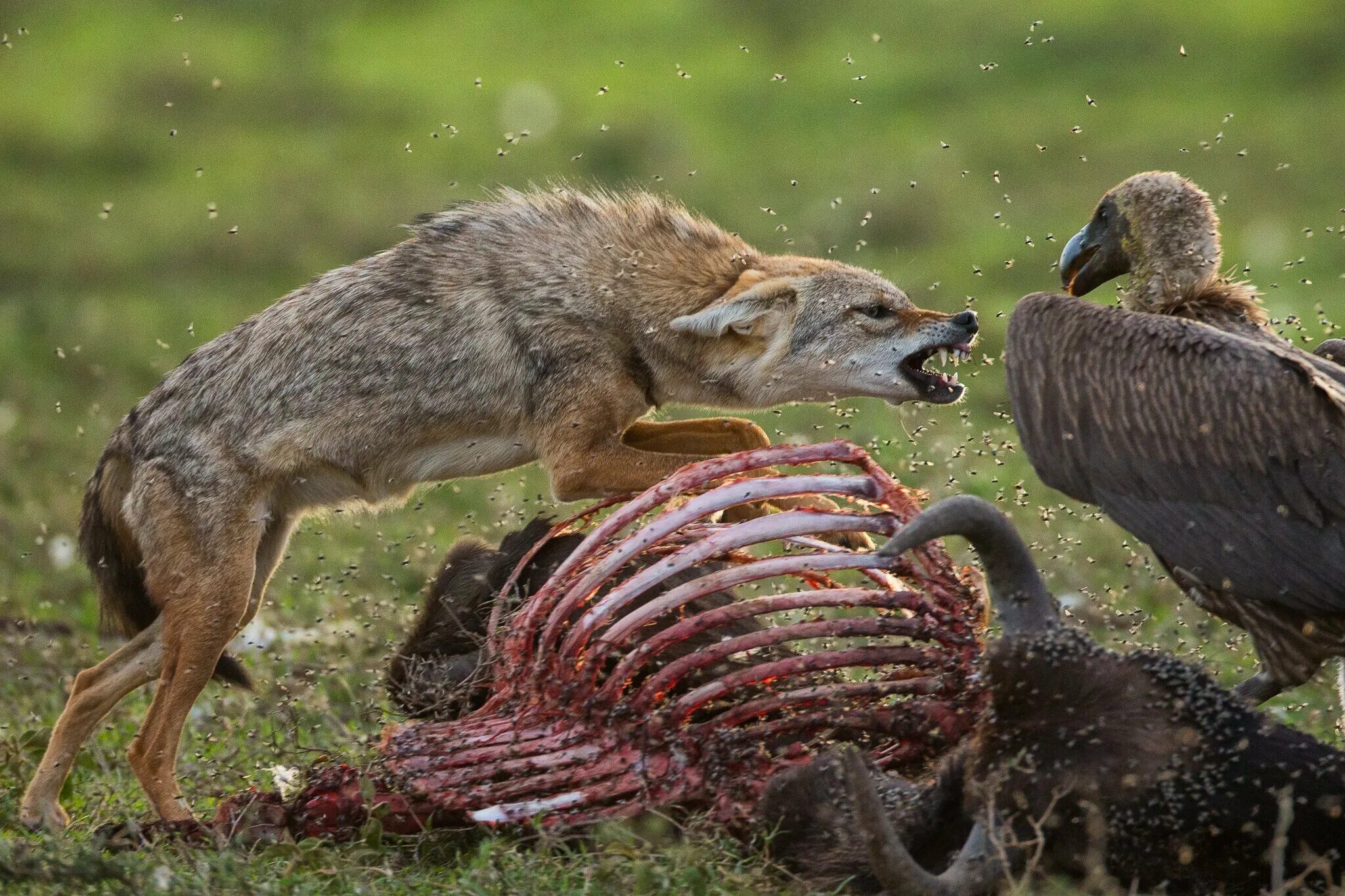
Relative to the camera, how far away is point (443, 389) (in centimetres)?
567

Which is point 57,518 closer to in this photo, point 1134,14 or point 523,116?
point 523,116

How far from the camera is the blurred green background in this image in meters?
8.51

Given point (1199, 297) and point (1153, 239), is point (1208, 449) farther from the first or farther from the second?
point (1153, 239)

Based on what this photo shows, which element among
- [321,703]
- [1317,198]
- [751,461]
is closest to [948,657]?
[751,461]

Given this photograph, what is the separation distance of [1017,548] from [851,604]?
0.39 meters

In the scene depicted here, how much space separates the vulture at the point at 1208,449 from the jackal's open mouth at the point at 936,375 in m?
1.01

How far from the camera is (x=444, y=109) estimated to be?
17.1m

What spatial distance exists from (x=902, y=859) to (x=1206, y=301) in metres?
2.26

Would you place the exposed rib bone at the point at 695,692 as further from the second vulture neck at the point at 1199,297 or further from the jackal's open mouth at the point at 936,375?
the jackal's open mouth at the point at 936,375

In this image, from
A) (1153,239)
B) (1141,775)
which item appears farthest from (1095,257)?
(1141,775)

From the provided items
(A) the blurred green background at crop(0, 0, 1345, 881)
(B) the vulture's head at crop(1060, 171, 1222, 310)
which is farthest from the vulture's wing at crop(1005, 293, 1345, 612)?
(A) the blurred green background at crop(0, 0, 1345, 881)

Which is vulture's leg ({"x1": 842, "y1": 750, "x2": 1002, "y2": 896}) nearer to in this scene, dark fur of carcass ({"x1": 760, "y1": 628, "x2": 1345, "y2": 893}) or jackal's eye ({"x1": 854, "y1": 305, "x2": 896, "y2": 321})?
dark fur of carcass ({"x1": 760, "y1": 628, "x2": 1345, "y2": 893})

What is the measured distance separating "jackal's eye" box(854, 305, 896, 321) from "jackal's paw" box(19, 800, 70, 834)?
9.33ft

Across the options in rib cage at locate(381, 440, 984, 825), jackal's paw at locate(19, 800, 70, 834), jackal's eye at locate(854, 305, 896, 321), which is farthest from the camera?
jackal's eye at locate(854, 305, 896, 321)
